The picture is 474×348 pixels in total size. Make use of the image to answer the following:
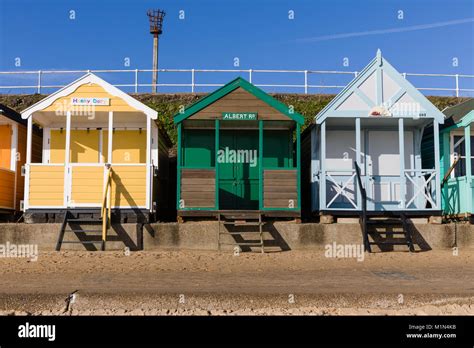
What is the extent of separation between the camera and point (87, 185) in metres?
12.9

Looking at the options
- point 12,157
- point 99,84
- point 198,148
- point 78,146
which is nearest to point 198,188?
point 198,148

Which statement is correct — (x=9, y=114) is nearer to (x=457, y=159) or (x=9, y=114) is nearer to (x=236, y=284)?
(x=236, y=284)

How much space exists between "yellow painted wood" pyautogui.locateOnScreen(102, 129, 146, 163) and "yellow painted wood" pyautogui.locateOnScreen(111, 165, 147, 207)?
1.42 meters

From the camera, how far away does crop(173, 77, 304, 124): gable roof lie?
13039 millimetres

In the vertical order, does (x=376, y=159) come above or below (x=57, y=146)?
below

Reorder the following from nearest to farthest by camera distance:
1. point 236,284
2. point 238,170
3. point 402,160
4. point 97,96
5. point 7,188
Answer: point 236,284 < point 97,96 < point 402,160 < point 7,188 < point 238,170

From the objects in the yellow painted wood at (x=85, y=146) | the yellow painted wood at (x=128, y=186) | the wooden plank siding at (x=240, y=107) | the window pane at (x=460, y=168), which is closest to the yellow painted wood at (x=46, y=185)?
the yellow painted wood at (x=128, y=186)

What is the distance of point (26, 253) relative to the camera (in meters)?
12.0

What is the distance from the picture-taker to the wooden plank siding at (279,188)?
42.1 ft

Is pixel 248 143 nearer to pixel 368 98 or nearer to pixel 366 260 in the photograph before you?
pixel 368 98

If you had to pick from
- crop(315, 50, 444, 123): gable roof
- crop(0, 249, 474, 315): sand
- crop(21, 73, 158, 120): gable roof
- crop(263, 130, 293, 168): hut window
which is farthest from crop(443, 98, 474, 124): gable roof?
crop(21, 73, 158, 120): gable roof

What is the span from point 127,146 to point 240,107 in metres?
3.45

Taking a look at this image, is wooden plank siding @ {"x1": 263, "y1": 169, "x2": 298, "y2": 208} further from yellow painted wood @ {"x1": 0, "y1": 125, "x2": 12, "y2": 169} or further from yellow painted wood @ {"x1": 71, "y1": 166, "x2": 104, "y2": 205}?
yellow painted wood @ {"x1": 0, "y1": 125, "x2": 12, "y2": 169}

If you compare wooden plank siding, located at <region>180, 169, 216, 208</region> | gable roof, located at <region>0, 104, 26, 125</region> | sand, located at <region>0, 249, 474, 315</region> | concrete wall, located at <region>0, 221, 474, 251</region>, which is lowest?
sand, located at <region>0, 249, 474, 315</region>
